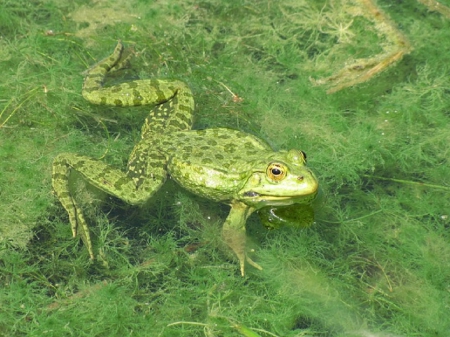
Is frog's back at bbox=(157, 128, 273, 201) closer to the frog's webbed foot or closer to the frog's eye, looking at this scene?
the frog's eye

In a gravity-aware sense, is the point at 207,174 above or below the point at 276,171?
below

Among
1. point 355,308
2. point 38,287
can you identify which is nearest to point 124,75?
point 38,287

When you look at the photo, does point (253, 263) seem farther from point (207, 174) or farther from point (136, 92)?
point (136, 92)

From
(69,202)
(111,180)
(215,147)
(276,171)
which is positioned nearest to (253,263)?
(276,171)

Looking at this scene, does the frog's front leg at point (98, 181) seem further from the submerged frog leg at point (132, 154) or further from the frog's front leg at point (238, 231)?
the frog's front leg at point (238, 231)

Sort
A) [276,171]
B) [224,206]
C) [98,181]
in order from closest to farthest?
[276,171]
[98,181]
[224,206]

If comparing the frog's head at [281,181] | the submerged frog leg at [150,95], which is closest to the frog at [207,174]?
the frog's head at [281,181]

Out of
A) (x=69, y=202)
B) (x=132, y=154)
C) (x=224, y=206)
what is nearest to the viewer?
(x=69, y=202)

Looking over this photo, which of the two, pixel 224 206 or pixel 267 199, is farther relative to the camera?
pixel 224 206
